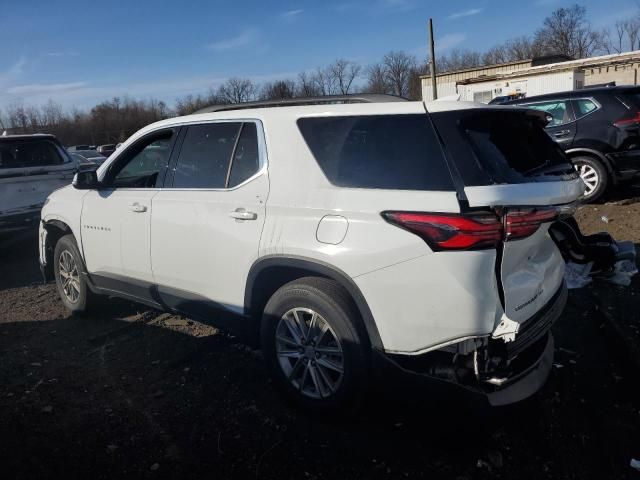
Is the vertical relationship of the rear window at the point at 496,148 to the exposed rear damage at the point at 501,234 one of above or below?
above

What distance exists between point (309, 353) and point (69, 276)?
10.2ft

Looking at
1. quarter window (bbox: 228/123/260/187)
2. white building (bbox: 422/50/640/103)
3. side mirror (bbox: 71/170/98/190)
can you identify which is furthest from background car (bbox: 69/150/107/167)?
white building (bbox: 422/50/640/103)

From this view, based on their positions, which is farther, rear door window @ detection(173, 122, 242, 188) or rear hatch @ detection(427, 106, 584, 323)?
rear door window @ detection(173, 122, 242, 188)

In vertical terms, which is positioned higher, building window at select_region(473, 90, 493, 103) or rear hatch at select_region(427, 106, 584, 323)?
building window at select_region(473, 90, 493, 103)

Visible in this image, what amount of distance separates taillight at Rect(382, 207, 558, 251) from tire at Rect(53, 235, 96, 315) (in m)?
3.52

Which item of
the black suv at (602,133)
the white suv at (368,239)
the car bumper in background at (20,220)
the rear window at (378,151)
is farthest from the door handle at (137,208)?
the black suv at (602,133)

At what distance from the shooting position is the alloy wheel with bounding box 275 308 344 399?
2.96m

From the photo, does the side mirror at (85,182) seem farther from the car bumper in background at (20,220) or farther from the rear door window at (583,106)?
the rear door window at (583,106)

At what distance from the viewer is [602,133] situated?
7945 mm

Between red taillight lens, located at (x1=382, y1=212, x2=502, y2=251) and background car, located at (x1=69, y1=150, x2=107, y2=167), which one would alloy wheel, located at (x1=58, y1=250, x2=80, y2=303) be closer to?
red taillight lens, located at (x1=382, y1=212, x2=502, y2=251)

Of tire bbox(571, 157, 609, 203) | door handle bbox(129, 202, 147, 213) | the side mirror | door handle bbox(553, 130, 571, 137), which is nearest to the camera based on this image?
door handle bbox(129, 202, 147, 213)

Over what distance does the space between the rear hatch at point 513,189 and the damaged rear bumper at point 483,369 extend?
0.16 m

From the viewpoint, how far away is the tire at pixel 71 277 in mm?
4832

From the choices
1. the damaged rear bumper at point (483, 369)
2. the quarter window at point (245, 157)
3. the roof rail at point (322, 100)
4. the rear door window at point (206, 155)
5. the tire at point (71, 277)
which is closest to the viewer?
the damaged rear bumper at point (483, 369)
